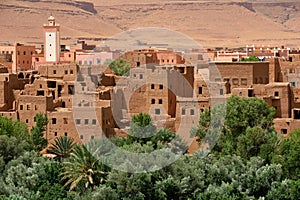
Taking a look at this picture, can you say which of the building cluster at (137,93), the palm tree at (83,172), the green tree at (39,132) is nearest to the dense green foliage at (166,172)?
the palm tree at (83,172)

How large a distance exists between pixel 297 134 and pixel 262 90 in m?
4.13

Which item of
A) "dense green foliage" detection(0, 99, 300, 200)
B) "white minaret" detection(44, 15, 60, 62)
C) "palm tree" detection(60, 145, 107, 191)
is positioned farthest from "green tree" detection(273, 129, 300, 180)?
"white minaret" detection(44, 15, 60, 62)

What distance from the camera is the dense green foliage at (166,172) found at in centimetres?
2592

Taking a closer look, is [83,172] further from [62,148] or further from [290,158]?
[290,158]

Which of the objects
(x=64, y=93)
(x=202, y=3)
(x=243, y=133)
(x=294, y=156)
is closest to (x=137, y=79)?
(x=64, y=93)

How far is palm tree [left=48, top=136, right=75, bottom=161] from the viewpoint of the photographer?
3228 cm

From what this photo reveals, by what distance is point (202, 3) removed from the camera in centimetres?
14112

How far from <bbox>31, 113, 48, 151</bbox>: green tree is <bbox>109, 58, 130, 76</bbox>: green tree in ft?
23.0

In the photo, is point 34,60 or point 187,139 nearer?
point 187,139

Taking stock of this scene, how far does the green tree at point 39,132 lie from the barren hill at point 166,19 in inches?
2718

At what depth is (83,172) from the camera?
89.4 ft

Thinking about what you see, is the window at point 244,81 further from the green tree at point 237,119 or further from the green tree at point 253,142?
the green tree at point 253,142

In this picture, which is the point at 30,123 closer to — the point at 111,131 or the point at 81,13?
the point at 111,131

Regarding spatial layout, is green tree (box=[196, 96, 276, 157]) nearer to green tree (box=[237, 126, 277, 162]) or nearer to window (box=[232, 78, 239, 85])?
green tree (box=[237, 126, 277, 162])
